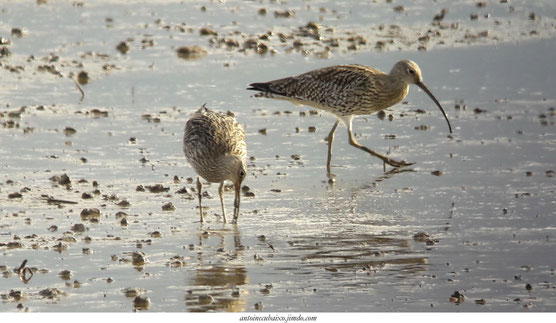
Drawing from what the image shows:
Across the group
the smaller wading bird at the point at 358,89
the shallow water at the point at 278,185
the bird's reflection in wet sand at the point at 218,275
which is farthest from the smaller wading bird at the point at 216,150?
the smaller wading bird at the point at 358,89

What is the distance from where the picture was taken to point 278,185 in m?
13.9

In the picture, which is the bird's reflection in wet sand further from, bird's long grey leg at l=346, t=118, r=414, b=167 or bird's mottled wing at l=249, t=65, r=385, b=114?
bird's mottled wing at l=249, t=65, r=385, b=114

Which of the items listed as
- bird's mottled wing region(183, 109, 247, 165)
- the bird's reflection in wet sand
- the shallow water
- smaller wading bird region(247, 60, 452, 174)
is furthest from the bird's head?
the bird's reflection in wet sand

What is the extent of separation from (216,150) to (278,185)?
57.7 inches

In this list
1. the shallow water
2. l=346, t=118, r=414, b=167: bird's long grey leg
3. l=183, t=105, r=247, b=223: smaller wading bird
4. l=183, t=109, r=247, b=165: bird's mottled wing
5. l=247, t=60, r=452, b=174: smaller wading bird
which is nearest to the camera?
the shallow water

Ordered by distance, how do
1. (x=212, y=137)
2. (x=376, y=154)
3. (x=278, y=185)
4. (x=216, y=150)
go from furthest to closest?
(x=376, y=154), (x=278, y=185), (x=212, y=137), (x=216, y=150)

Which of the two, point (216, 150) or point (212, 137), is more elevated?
point (212, 137)

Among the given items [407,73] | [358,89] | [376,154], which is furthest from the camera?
[407,73]

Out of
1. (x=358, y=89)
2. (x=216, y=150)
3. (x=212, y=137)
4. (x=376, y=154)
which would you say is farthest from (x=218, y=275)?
(x=358, y=89)

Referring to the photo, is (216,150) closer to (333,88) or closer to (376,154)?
(376,154)

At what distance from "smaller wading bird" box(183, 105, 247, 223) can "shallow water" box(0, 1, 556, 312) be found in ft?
1.35

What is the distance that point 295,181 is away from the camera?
1409cm

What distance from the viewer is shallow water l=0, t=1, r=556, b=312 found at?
32.8ft

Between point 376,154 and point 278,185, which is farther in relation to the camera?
point 376,154
